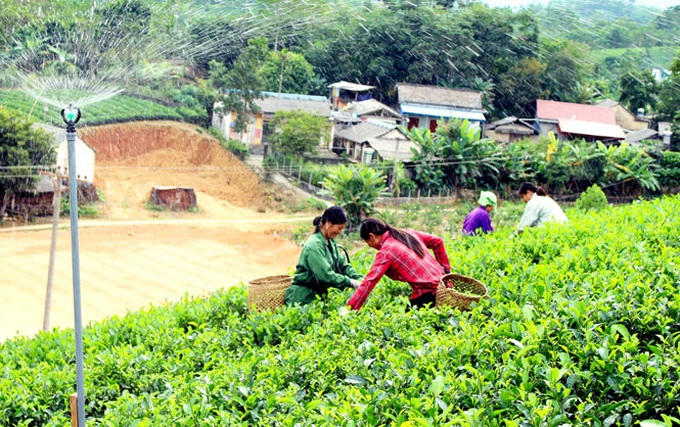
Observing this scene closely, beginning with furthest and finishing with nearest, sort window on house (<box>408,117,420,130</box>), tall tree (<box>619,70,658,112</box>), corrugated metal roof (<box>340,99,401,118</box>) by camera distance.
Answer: tall tree (<box>619,70,658,112</box>) < window on house (<box>408,117,420,130</box>) < corrugated metal roof (<box>340,99,401,118</box>)

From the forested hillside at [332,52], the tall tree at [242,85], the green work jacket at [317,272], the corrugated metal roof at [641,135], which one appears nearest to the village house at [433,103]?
the forested hillside at [332,52]

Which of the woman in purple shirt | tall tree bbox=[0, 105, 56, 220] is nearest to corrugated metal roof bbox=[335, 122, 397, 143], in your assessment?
tall tree bbox=[0, 105, 56, 220]

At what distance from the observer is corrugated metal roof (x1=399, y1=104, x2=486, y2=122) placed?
35.8 m

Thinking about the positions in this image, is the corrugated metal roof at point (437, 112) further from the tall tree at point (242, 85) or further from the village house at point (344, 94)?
the tall tree at point (242, 85)

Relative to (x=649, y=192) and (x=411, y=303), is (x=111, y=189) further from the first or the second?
(x=411, y=303)

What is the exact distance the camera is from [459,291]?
4.93 meters

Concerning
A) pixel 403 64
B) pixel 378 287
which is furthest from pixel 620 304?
pixel 403 64

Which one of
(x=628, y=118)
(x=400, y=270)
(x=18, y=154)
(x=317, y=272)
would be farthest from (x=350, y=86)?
(x=400, y=270)

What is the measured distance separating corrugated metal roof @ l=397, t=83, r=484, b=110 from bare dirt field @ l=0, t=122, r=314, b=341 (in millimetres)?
10292

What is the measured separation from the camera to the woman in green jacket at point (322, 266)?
5.36 metres

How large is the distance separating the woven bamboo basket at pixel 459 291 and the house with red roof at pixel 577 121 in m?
31.2

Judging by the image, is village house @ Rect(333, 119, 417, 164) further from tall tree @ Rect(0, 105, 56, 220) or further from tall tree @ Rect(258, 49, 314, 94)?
tall tree @ Rect(0, 105, 56, 220)

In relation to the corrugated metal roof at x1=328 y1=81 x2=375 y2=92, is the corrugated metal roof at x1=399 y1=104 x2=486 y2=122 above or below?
below

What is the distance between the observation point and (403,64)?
40.0 meters
